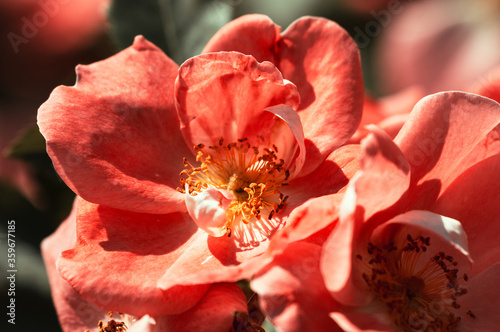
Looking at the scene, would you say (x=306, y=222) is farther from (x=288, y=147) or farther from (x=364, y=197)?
(x=288, y=147)

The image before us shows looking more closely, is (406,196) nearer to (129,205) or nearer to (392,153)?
(392,153)

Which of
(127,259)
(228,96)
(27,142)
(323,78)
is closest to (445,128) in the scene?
(323,78)

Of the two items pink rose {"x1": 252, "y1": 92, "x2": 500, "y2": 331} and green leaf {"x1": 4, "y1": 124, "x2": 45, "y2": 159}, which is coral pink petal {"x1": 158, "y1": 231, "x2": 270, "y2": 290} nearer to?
pink rose {"x1": 252, "y1": 92, "x2": 500, "y2": 331}

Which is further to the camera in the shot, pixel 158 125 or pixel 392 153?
pixel 158 125

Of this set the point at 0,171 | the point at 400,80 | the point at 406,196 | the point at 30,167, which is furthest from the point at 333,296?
the point at 400,80

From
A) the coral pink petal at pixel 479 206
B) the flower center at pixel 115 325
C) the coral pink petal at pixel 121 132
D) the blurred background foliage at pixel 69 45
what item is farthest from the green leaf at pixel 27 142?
the coral pink petal at pixel 479 206

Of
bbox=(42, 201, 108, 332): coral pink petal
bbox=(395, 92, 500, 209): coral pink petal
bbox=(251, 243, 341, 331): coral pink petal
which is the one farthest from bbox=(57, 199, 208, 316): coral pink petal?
bbox=(395, 92, 500, 209): coral pink petal
